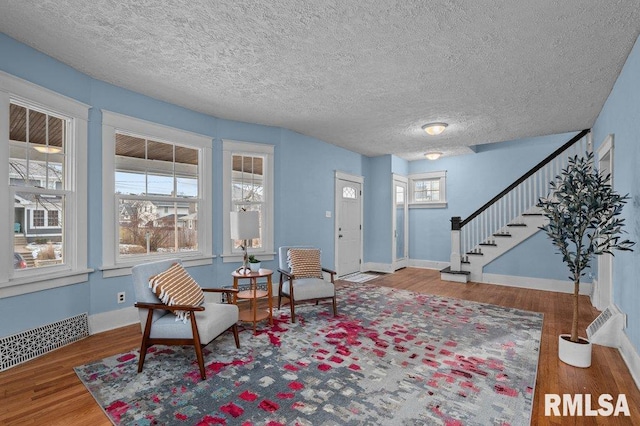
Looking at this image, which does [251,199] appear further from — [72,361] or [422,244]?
[422,244]

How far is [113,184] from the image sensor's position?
11.8ft

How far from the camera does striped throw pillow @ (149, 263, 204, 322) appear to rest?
2.63m

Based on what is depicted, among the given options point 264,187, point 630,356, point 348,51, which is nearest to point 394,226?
point 264,187

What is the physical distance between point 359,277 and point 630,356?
4361 millimetres

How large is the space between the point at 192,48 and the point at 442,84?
262cm

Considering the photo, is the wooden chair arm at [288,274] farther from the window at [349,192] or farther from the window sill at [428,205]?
the window sill at [428,205]

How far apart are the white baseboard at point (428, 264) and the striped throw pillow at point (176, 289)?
6204mm

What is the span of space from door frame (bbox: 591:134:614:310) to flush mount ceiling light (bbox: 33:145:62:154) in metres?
5.98

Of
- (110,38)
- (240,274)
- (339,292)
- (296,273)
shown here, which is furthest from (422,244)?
(110,38)

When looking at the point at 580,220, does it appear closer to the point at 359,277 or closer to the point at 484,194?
the point at 359,277

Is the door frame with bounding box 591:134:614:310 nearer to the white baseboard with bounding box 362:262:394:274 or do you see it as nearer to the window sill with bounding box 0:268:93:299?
the white baseboard with bounding box 362:262:394:274

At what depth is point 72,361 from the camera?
277 centimetres

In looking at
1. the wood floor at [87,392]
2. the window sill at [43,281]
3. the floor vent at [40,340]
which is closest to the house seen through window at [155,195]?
the window sill at [43,281]

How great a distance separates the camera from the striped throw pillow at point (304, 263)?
4.27 meters
